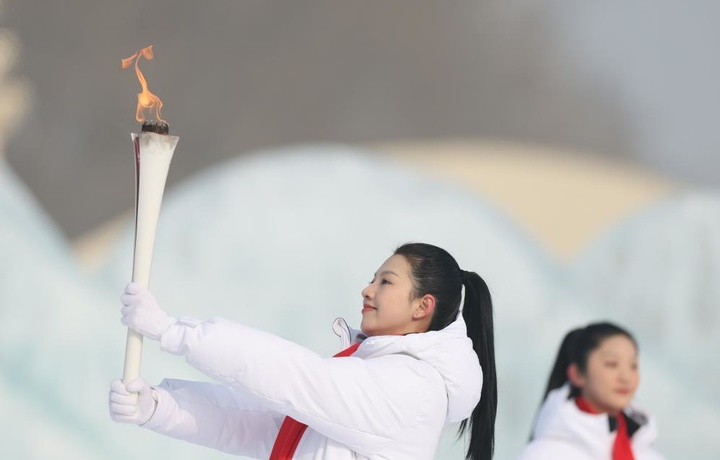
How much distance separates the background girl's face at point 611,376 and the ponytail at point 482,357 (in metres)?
1.05

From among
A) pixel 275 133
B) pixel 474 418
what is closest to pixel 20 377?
pixel 275 133

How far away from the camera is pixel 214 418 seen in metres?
2.48

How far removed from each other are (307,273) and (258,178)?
65 cm

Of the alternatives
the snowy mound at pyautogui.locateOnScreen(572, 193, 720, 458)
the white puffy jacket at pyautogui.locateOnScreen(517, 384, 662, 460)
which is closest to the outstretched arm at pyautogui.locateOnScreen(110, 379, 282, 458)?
the white puffy jacket at pyautogui.locateOnScreen(517, 384, 662, 460)

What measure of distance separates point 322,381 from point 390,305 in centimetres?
33

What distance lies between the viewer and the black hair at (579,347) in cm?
364

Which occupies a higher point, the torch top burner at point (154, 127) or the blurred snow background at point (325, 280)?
the blurred snow background at point (325, 280)

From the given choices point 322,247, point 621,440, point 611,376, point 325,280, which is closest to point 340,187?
point 322,247

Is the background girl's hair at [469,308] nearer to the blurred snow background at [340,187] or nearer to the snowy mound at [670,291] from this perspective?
the blurred snow background at [340,187]

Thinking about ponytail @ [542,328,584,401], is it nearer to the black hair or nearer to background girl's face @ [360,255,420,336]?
the black hair

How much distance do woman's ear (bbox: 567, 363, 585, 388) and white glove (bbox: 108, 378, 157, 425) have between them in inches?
70.4

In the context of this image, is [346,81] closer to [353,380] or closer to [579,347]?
[579,347]

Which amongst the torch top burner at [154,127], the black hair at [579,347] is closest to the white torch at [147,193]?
the torch top burner at [154,127]

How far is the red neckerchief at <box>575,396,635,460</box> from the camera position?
343cm
